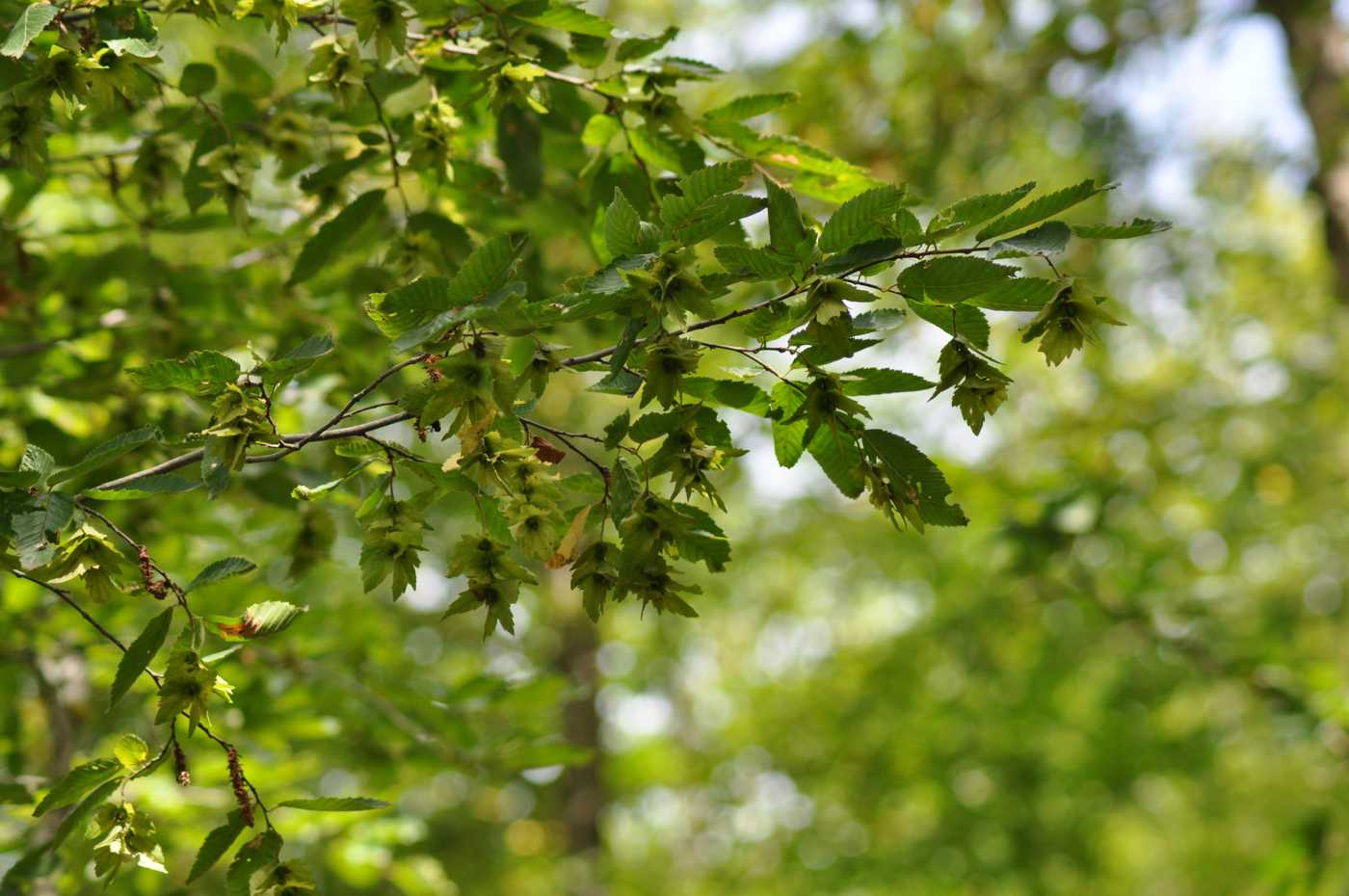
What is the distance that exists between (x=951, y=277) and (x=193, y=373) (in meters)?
0.95

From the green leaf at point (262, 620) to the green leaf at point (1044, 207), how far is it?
101 centimetres

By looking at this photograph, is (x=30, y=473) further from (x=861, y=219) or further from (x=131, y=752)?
(x=861, y=219)

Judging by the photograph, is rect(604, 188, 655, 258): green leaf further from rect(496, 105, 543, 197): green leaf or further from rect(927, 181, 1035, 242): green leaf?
rect(496, 105, 543, 197): green leaf

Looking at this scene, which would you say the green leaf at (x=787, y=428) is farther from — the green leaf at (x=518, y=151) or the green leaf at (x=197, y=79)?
the green leaf at (x=197, y=79)

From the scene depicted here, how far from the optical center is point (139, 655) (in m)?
1.50

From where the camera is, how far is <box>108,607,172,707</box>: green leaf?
1.46 metres

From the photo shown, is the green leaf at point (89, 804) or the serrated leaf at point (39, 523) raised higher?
the serrated leaf at point (39, 523)

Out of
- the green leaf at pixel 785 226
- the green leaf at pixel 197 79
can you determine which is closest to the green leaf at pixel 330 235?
the green leaf at pixel 197 79

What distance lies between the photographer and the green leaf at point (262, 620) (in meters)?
1.52

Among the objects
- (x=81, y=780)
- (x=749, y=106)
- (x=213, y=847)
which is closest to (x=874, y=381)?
(x=749, y=106)

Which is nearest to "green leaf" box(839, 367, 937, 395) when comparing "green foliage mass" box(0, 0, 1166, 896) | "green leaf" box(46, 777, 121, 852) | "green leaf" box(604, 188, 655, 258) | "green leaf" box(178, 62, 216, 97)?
"green foliage mass" box(0, 0, 1166, 896)

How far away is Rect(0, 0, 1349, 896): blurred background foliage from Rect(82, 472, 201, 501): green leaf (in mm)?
817

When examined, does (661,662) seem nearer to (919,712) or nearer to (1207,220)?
(919,712)

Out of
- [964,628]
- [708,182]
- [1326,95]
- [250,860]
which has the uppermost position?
[1326,95]
